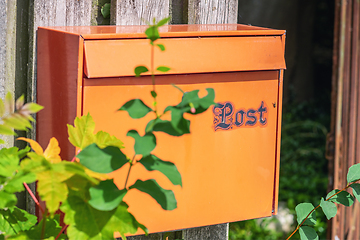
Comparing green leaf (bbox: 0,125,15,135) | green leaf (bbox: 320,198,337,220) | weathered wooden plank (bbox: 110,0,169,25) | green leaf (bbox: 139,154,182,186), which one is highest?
weathered wooden plank (bbox: 110,0,169,25)

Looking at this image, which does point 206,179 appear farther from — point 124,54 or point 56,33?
point 56,33

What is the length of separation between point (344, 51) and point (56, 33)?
2.11m

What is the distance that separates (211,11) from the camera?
142 centimetres

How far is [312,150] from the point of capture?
4883 mm

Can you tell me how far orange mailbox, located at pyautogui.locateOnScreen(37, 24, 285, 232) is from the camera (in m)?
1.02

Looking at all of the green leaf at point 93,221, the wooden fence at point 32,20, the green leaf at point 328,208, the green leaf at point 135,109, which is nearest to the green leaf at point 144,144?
the green leaf at point 135,109

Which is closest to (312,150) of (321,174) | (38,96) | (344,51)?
(321,174)

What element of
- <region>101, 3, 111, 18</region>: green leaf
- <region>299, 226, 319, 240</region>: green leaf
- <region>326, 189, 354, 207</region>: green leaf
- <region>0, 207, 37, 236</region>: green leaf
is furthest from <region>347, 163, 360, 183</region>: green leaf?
<region>101, 3, 111, 18</region>: green leaf

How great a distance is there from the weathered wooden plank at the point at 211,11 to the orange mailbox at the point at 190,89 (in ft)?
0.73

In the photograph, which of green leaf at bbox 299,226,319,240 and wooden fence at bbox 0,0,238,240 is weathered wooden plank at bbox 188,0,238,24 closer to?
wooden fence at bbox 0,0,238,240

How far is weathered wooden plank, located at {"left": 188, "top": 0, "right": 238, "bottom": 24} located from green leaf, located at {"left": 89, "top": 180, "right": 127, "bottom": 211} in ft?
2.71

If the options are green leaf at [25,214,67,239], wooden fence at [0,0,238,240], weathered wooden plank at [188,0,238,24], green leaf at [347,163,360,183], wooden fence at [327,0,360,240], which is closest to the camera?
green leaf at [25,214,67,239]

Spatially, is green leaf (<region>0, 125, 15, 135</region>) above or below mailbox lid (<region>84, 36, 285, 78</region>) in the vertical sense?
below

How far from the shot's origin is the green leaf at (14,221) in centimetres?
86
